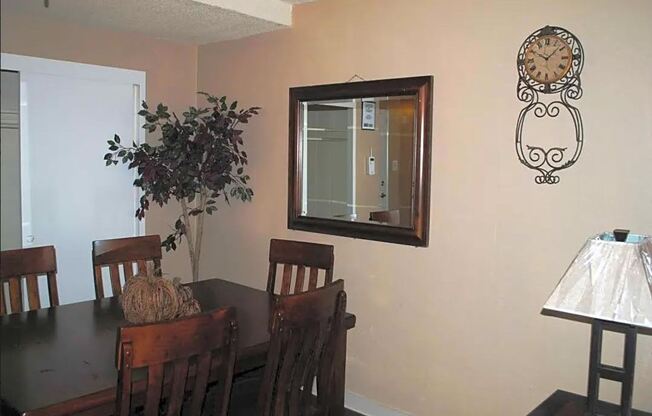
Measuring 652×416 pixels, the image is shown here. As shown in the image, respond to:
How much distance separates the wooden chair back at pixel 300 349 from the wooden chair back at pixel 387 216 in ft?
Result: 3.27

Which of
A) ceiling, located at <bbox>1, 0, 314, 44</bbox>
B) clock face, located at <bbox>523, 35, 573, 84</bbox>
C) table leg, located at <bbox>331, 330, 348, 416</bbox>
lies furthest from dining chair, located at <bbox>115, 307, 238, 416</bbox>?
ceiling, located at <bbox>1, 0, 314, 44</bbox>

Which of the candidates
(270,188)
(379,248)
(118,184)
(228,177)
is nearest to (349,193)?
(379,248)

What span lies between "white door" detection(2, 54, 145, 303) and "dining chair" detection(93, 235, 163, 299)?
0.78m

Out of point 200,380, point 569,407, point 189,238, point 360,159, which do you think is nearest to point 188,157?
point 189,238

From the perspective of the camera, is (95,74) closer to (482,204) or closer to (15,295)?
(15,295)

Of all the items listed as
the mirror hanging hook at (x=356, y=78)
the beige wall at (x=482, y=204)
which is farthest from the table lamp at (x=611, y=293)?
the mirror hanging hook at (x=356, y=78)

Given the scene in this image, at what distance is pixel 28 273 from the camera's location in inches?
102

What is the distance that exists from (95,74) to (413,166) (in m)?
2.23

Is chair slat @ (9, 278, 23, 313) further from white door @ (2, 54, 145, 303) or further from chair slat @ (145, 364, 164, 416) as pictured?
chair slat @ (145, 364, 164, 416)

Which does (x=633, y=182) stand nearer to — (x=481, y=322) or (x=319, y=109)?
(x=481, y=322)

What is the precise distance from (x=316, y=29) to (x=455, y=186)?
1.34m

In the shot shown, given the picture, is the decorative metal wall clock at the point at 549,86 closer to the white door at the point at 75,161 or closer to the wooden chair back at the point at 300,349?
the wooden chair back at the point at 300,349

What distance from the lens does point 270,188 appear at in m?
3.76

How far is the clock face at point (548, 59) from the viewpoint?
2.40 meters
